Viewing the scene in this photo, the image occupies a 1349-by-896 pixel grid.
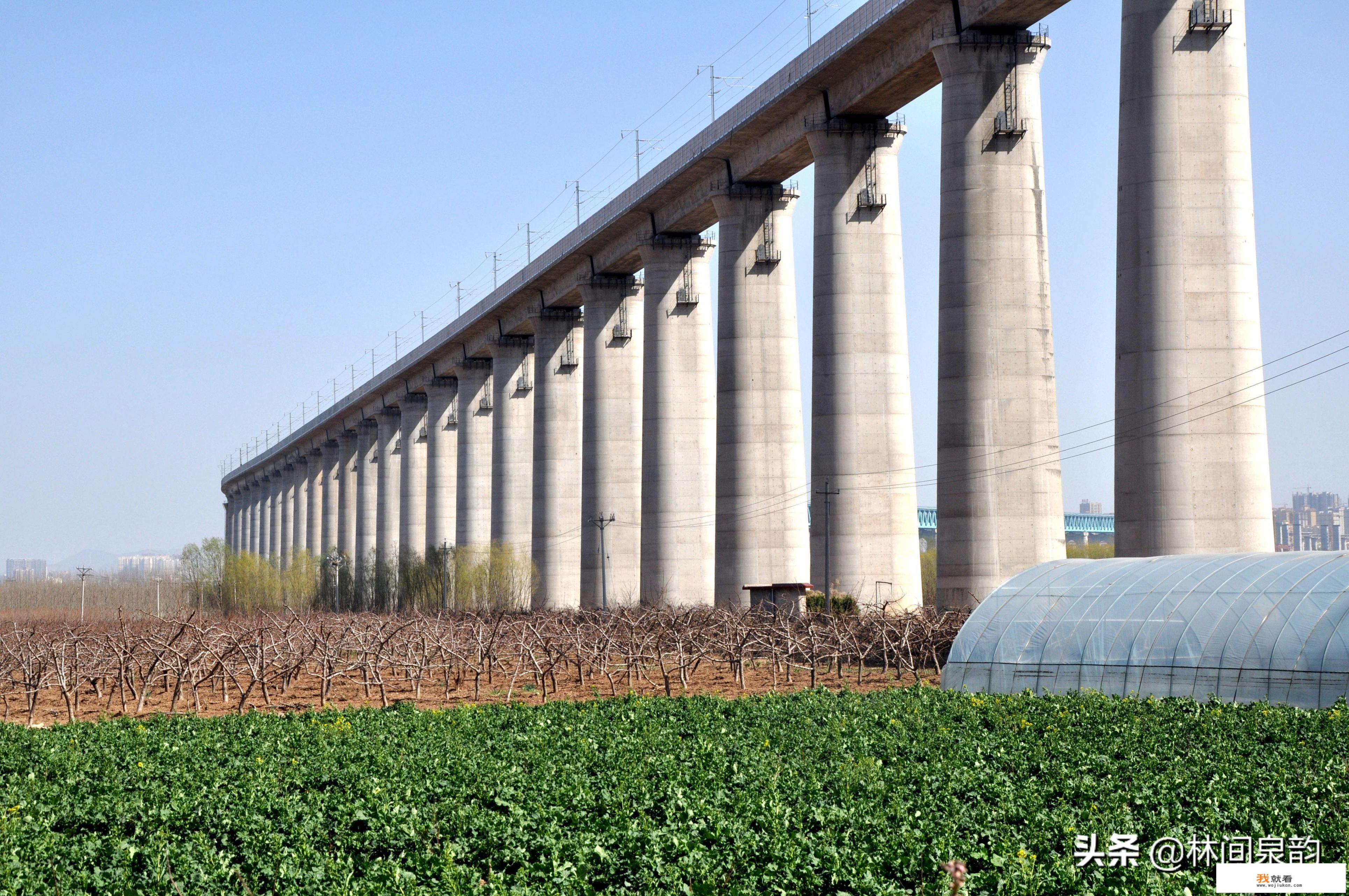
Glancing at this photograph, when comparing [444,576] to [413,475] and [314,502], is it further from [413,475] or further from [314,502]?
[314,502]

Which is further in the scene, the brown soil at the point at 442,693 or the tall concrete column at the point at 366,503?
the tall concrete column at the point at 366,503

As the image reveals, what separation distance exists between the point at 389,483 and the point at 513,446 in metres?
28.8

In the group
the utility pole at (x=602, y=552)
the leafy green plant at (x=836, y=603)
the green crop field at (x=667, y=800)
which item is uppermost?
the utility pole at (x=602, y=552)

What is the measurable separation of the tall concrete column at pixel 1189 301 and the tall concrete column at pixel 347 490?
304 ft

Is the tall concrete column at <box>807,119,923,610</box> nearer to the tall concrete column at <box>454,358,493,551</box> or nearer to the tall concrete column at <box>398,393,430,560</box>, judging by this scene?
the tall concrete column at <box>454,358,493,551</box>

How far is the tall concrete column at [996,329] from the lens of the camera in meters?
40.9

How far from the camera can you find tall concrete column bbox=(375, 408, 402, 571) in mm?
108188

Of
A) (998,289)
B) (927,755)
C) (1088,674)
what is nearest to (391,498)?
(998,289)

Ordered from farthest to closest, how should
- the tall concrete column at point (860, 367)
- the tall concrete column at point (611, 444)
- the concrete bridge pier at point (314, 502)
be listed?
1. the concrete bridge pier at point (314, 502)
2. the tall concrete column at point (611, 444)
3. the tall concrete column at point (860, 367)

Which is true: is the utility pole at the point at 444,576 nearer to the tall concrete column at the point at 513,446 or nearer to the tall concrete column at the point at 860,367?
the tall concrete column at the point at 513,446

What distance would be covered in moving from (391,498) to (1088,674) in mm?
87900

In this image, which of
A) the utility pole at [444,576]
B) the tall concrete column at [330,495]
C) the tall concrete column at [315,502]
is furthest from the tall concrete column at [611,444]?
the tall concrete column at [315,502]

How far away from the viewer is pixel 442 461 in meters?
99.6

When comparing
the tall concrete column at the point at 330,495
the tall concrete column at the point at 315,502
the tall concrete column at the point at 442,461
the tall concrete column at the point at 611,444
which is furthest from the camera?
the tall concrete column at the point at 315,502
